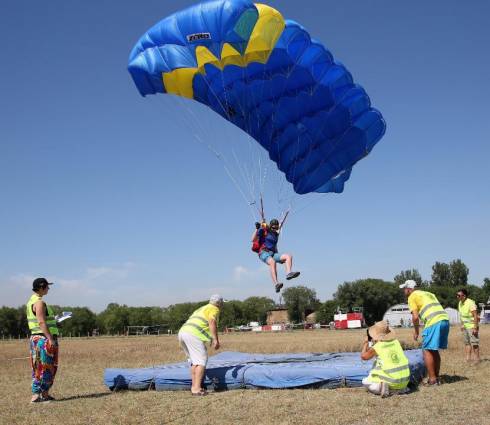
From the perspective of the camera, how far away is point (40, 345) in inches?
297

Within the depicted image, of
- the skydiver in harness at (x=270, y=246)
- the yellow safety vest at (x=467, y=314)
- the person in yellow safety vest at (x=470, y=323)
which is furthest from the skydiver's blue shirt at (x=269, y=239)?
the yellow safety vest at (x=467, y=314)

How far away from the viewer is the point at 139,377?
333 inches

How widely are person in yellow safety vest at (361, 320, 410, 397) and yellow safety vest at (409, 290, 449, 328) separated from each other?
3.42 feet

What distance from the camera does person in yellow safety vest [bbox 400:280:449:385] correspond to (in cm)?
767

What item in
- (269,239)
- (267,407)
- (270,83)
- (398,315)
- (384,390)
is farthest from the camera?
(398,315)

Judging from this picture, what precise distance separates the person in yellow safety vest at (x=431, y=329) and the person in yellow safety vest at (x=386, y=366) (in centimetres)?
87

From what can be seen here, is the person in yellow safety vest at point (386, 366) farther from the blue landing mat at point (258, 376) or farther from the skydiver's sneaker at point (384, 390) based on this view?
the blue landing mat at point (258, 376)

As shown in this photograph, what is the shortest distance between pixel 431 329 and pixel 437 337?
146 mm

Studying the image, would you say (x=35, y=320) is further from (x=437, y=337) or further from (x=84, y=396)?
(x=437, y=337)

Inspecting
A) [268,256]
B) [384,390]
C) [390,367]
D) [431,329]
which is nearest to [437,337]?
[431,329]

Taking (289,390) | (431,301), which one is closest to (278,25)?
(431,301)

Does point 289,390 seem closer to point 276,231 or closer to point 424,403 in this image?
point 424,403

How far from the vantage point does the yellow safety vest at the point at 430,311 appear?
7812 millimetres

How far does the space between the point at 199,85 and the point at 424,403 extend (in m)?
8.34
